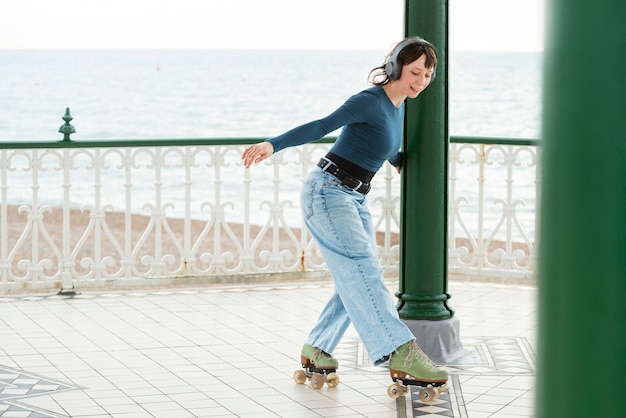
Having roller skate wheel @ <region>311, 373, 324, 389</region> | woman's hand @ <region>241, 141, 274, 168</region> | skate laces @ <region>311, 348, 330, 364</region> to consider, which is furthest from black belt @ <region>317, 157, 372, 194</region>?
roller skate wheel @ <region>311, 373, 324, 389</region>

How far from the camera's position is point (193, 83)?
205 feet

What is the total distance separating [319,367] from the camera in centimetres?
557

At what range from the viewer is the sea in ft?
171

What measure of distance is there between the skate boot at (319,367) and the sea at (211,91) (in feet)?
138

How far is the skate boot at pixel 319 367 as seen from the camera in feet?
18.2

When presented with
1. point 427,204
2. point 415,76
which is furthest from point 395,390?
point 415,76

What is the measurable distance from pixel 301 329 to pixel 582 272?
6043mm

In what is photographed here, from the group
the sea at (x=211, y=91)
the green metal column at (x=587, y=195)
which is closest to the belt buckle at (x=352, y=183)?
the green metal column at (x=587, y=195)

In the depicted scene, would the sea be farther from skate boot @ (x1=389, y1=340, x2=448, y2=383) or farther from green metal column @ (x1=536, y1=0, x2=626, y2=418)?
green metal column @ (x1=536, y1=0, x2=626, y2=418)

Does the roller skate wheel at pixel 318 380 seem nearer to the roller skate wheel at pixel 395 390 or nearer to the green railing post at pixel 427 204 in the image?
the roller skate wheel at pixel 395 390

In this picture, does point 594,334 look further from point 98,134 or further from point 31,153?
point 98,134

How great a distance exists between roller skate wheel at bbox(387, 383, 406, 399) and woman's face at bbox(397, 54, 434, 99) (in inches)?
55.1

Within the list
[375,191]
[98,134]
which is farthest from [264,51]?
[375,191]

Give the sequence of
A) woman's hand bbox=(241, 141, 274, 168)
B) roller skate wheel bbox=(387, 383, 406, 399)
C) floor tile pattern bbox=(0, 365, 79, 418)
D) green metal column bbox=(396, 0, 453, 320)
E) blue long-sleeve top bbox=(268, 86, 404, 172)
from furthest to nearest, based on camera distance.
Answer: green metal column bbox=(396, 0, 453, 320) < roller skate wheel bbox=(387, 383, 406, 399) < blue long-sleeve top bbox=(268, 86, 404, 172) < floor tile pattern bbox=(0, 365, 79, 418) < woman's hand bbox=(241, 141, 274, 168)
